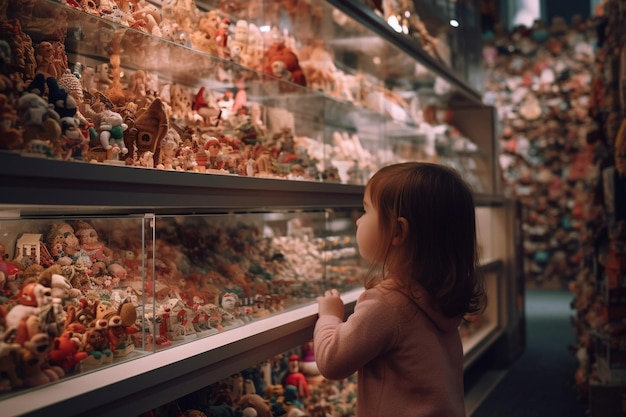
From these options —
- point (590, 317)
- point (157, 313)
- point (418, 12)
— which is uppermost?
point (418, 12)

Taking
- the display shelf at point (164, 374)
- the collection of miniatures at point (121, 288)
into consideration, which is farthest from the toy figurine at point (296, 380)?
the display shelf at point (164, 374)

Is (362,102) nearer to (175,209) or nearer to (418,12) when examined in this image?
(418,12)

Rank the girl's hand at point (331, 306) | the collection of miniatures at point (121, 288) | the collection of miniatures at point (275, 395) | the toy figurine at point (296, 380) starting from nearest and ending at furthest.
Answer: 1. the collection of miniatures at point (121, 288)
2. the girl's hand at point (331, 306)
3. the collection of miniatures at point (275, 395)
4. the toy figurine at point (296, 380)

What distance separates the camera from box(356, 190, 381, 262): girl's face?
1.76 m

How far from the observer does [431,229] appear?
5.57ft

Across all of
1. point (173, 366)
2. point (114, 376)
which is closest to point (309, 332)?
point (173, 366)

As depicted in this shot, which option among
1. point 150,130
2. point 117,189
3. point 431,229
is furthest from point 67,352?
point 431,229

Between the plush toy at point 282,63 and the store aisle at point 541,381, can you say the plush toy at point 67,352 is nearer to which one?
the plush toy at point 282,63

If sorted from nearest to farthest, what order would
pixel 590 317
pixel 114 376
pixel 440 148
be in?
pixel 114 376
pixel 590 317
pixel 440 148

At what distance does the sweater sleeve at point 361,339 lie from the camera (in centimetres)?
163

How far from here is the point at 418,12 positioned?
4355mm

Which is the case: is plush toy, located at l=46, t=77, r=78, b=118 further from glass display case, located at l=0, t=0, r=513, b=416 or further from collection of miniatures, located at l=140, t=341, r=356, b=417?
collection of miniatures, located at l=140, t=341, r=356, b=417

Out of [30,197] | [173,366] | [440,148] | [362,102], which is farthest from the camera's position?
[440,148]

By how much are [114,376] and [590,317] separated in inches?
137
